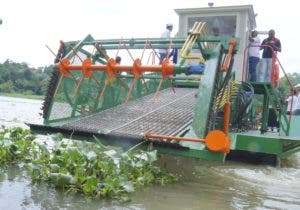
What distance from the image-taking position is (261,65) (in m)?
8.20

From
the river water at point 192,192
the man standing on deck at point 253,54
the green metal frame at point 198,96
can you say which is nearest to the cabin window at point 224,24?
the man standing on deck at point 253,54

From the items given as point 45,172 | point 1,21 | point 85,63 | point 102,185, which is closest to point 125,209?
point 102,185

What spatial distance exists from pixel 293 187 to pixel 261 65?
2.90 metres

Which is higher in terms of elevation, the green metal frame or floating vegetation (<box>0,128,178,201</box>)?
the green metal frame

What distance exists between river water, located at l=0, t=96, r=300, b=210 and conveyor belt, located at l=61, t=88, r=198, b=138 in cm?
71

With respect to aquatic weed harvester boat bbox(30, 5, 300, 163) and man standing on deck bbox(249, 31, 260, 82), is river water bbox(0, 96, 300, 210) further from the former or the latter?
man standing on deck bbox(249, 31, 260, 82)

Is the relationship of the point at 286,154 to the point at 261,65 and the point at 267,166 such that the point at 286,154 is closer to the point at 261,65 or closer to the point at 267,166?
the point at 267,166

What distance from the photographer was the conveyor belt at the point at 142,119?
5.46 meters

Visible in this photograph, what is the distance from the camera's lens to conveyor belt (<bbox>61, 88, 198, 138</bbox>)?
5.46m

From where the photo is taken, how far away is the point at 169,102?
7586mm

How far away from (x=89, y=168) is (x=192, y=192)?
1266 millimetres

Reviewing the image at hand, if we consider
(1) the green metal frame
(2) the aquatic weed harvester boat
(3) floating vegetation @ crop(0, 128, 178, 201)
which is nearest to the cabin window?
(2) the aquatic weed harvester boat

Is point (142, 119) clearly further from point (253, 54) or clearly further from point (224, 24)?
point (224, 24)

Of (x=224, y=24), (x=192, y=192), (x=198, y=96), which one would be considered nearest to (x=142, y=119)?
(x=198, y=96)
